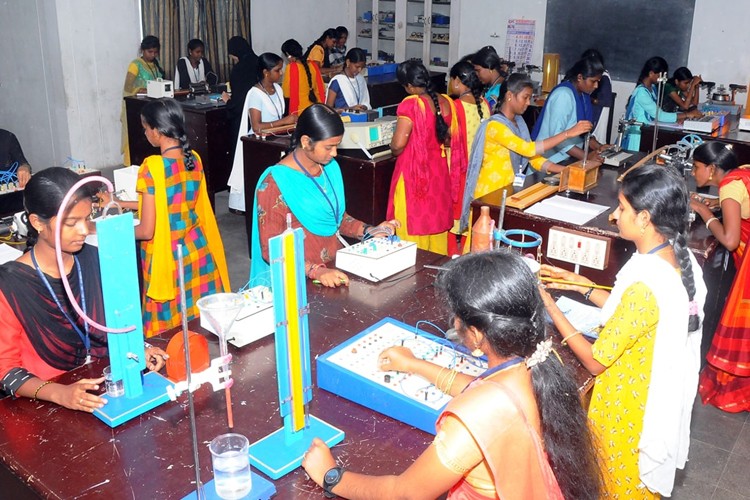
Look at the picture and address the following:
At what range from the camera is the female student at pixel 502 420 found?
1.22 metres

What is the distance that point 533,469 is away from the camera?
1270 mm

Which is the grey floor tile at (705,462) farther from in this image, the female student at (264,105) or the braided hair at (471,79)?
the female student at (264,105)

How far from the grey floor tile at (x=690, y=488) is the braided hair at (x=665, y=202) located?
3.73ft

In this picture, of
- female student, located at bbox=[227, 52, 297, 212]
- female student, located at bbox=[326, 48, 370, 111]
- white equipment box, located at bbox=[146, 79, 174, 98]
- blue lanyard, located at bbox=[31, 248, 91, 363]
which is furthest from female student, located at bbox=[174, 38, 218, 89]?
blue lanyard, located at bbox=[31, 248, 91, 363]

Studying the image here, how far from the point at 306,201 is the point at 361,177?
1.65 metres

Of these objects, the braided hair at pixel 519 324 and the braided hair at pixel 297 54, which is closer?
the braided hair at pixel 519 324

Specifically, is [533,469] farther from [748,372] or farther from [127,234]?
[748,372]

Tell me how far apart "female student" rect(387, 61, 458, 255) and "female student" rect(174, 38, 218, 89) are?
3757 mm

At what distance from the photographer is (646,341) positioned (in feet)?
6.12

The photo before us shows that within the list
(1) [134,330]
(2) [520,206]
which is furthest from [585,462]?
(2) [520,206]

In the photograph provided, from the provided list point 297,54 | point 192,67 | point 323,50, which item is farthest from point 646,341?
point 323,50

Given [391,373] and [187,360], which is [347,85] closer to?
[391,373]

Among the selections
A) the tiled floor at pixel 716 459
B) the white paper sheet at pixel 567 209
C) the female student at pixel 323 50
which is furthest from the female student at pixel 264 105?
the tiled floor at pixel 716 459

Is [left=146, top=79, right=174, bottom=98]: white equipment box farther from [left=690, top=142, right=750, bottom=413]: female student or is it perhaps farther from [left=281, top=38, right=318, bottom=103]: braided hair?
[left=690, top=142, right=750, bottom=413]: female student
